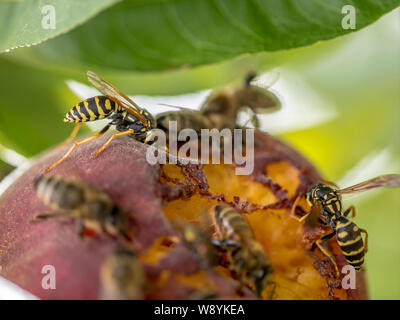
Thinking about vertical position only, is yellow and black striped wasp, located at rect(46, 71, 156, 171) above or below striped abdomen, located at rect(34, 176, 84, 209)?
above

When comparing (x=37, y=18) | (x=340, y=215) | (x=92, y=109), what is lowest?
(x=340, y=215)

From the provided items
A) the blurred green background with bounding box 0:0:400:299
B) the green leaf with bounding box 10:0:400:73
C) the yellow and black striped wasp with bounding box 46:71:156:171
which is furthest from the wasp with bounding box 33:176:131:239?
the blurred green background with bounding box 0:0:400:299

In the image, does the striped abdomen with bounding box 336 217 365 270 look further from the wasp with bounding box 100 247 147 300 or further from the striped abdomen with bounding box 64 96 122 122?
the striped abdomen with bounding box 64 96 122 122

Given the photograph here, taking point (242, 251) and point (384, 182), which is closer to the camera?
point (242, 251)

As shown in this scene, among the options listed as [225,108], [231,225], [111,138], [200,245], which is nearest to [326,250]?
[231,225]

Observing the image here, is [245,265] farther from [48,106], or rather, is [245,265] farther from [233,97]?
[48,106]

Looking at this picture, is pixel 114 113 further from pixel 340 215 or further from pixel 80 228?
pixel 340 215
